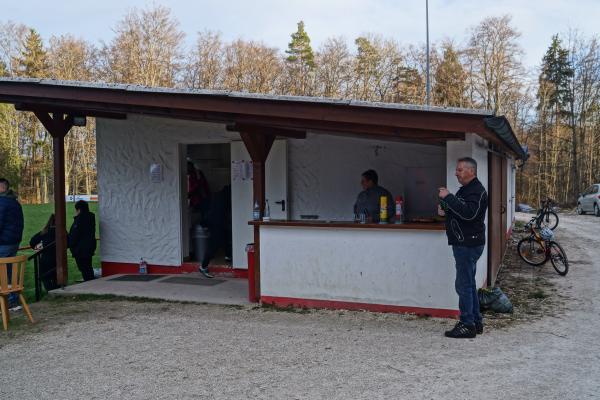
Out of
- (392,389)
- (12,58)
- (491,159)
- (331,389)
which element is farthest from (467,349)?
(12,58)

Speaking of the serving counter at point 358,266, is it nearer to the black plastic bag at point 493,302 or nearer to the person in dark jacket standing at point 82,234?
the black plastic bag at point 493,302

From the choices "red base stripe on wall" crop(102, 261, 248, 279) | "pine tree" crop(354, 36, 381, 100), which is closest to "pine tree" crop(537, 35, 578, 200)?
"pine tree" crop(354, 36, 381, 100)

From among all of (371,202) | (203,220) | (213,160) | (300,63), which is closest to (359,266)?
(371,202)

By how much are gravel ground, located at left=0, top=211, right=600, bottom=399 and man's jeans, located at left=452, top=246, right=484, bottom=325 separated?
262mm

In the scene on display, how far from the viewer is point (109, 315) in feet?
21.2

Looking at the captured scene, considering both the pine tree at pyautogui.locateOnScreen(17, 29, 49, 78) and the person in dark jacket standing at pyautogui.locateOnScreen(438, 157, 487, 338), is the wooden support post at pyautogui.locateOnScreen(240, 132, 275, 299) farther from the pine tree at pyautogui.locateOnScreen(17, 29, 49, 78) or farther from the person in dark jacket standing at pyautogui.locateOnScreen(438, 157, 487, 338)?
the pine tree at pyautogui.locateOnScreen(17, 29, 49, 78)

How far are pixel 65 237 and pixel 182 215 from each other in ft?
6.02

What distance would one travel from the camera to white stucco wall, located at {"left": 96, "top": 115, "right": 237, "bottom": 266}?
894 centimetres

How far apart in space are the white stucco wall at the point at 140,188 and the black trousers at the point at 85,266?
0.62 metres

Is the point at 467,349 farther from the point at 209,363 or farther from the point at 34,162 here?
the point at 34,162

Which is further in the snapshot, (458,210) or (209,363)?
(458,210)

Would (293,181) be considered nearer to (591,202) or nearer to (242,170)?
(242,170)

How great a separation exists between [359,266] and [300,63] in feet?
96.7

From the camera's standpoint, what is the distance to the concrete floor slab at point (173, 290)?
23.5ft
